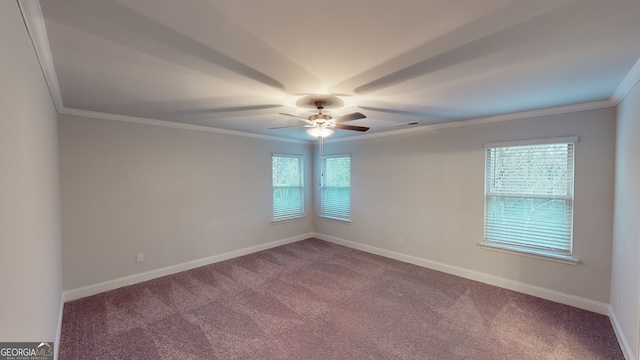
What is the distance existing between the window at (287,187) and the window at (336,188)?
0.53 metres

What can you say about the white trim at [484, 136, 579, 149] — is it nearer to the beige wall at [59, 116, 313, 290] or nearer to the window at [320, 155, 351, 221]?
the window at [320, 155, 351, 221]

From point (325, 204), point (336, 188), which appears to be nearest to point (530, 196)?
point (336, 188)

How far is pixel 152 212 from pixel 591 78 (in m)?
5.22

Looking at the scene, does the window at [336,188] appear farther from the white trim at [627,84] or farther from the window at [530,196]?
the white trim at [627,84]

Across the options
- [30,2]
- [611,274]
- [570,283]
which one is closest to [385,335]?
[570,283]

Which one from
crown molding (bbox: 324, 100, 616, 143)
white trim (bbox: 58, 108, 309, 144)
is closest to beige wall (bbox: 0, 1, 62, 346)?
white trim (bbox: 58, 108, 309, 144)

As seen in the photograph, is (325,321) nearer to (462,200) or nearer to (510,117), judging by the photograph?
(462,200)

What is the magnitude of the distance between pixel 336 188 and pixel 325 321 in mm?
3267

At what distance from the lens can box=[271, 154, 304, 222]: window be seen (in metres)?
5.37

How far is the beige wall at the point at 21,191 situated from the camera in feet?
3.35

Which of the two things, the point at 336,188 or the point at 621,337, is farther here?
the point at 336,188

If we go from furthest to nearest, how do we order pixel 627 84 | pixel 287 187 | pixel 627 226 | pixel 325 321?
pixel 287 187 → pixel 325 321 → pixel 627 226 → pixel 627 84

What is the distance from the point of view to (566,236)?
3.06 metres
